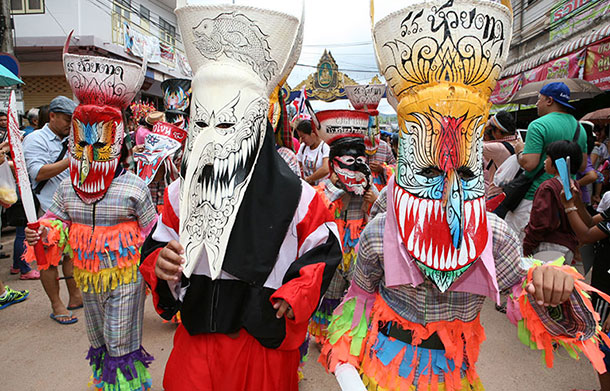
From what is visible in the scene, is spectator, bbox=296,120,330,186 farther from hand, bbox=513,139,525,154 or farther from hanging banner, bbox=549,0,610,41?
hanging banner, bbox=549,0,610,41

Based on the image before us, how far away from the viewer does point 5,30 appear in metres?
8.40

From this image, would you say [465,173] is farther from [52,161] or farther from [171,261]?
[52,161]

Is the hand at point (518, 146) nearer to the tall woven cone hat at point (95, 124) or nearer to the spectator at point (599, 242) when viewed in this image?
the spectator at point (599, 242)

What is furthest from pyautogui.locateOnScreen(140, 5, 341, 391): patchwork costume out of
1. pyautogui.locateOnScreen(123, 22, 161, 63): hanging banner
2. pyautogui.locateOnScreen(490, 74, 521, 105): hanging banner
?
pyautogui.locateOnScreen(123, 22, 161, 63): hanging banner

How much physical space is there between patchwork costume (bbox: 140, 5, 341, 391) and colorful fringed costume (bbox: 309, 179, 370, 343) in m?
1.71

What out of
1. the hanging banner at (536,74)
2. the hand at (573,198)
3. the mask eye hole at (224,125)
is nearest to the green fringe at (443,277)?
the mask eye hole at (224,125)

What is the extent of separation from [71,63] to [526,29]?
44.2ft

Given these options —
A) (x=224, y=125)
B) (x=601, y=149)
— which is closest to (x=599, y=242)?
(x=224, y=125)

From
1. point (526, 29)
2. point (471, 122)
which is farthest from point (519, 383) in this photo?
point (526, 29)

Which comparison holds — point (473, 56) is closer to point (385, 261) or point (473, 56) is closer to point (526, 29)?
point (385, 261)

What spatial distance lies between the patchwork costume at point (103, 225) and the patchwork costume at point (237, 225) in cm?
104

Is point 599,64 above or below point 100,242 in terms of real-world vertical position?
above

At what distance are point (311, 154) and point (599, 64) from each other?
5.34m

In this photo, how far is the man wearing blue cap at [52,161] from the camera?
4078mm
